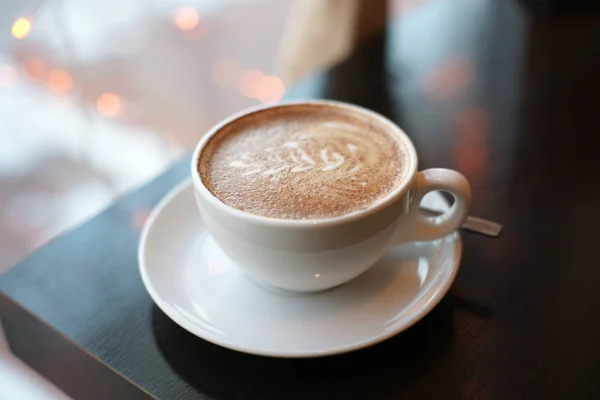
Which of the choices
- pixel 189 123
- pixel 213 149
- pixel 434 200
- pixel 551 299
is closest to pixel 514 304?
pixel 551 299

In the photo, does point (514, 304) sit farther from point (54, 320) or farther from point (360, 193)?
point (54, 320)

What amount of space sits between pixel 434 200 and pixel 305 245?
222mm

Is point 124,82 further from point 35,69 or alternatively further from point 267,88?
point 267,88

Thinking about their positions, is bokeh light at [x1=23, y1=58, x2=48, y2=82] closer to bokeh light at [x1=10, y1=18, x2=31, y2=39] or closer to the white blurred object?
bokeh light at [x1=10, y1=18, x2=31, y2=39]

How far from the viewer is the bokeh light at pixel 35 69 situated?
1.56 m

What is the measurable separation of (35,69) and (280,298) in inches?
48.7

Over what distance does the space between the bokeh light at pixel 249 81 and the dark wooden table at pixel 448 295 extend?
0.85 m

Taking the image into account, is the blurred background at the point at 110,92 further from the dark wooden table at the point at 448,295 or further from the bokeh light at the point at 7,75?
the dark wooden table at the point at 448,295

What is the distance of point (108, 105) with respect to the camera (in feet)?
5.28

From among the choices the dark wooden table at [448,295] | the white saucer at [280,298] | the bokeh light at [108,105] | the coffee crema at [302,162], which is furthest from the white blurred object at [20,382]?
the bokeh light at [108,105]

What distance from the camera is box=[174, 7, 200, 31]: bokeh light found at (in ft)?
5.73

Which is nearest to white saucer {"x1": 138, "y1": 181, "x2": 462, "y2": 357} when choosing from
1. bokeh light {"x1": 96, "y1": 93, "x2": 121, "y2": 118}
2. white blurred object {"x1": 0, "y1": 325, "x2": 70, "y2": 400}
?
white blurred object {"x1": 0, "y1": 325, "x2": 70, "y2": 400}

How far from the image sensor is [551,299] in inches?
23.2

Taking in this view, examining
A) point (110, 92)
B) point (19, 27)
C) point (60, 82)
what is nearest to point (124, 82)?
point (110, 92)
